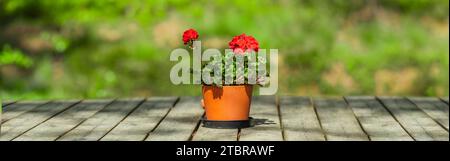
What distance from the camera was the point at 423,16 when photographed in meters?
9.91

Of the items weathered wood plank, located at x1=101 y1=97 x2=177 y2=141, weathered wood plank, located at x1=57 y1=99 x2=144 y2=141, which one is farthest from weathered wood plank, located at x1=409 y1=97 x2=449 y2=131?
weathered wood plank, located at x1=57 y1=99 x2=144 y2=141

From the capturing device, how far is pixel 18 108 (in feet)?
25.8

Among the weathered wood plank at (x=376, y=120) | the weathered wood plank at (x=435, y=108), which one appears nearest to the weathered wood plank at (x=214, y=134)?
the weathered wood plank at (x=376, y=120)

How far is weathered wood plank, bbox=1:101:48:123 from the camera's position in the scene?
23.9 feet

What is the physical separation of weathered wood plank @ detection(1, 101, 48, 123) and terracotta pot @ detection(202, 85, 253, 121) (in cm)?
160

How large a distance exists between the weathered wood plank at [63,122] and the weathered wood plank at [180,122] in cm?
60

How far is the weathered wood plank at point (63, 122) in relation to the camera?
6082 mm

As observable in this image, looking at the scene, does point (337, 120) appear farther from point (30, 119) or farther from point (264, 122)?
point (30, 119)

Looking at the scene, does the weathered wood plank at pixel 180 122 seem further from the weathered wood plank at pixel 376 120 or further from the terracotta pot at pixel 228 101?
the weathered wood plank at pixel 376 120

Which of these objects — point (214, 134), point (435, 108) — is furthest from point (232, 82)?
point (435, 108)

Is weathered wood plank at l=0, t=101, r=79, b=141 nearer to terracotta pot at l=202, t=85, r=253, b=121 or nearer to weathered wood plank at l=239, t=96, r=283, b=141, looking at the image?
terracotta pot at l=202, t=85, r=253, b=121
